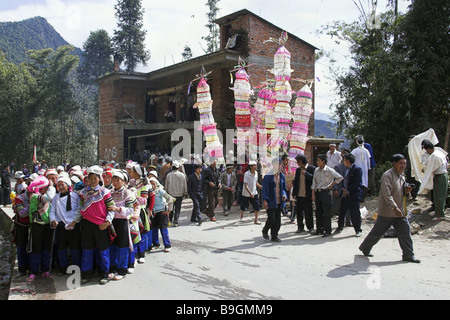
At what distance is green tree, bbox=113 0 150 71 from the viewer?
42.0m

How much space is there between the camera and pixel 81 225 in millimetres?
6027

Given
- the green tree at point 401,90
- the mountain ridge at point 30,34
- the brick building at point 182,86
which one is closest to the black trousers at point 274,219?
the green tree at point 401,90

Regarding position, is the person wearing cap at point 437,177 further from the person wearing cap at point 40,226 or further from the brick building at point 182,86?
the brick building at point 182,86

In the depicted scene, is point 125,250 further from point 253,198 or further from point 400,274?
point 253,198

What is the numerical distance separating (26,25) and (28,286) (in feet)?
479

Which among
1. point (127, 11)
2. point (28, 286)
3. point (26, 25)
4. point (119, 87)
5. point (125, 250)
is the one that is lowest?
point (28, 286)

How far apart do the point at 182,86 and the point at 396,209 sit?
63.1 feet

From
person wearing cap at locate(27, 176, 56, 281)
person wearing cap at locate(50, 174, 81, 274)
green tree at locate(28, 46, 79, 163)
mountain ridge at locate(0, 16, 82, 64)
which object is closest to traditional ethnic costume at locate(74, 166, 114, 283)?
person wearing cap at locate(50, 174, 81, 274)

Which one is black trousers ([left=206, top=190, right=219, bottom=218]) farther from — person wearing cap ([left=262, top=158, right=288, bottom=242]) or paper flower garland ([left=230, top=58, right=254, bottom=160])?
person wearing cap ([left=262, top=158, right=288, bottom=242])

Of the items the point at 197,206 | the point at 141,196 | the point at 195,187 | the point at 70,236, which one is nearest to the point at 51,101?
the point at 195,187

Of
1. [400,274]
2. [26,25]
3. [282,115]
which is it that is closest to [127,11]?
[282,115]

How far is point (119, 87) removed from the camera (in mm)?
26781

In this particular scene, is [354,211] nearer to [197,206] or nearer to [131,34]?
[197,206]
